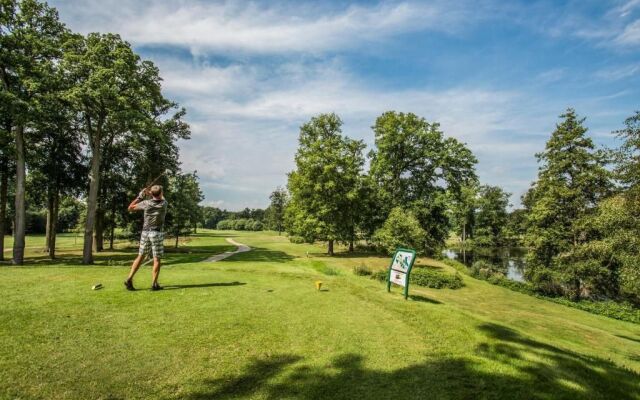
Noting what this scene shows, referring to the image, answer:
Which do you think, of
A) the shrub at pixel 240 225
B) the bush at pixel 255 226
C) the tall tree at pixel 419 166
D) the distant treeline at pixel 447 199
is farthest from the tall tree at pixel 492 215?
the shrub at pixel 240 225

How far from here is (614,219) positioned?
1736 cm

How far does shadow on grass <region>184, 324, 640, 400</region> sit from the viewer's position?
427cm

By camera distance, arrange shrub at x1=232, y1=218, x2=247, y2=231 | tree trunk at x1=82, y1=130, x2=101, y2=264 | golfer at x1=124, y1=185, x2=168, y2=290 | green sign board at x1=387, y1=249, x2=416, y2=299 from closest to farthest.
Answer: golfer at x1=124, y1=185, x2=168, y2=290
green sign board at x1=387, y1=249, x2=416, y2=299
tree trunk at x1=82, y1=130, x2=101, y2=264
shrub at x1=232, y1=218, x2=247, y2=231

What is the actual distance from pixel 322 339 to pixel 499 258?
211 feet

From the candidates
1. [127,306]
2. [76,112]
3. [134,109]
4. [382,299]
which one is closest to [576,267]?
[382,299]

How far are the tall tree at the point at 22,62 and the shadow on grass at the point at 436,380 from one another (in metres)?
22.3

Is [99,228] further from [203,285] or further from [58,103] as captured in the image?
[203,285]

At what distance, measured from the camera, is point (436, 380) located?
15.5 feet

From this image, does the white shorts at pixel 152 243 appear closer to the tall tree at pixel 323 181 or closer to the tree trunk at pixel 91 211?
the tree trunk at pixel 91 211

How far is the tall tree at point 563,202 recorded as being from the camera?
98.9 ft

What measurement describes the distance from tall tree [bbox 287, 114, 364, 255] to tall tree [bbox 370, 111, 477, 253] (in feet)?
19.5

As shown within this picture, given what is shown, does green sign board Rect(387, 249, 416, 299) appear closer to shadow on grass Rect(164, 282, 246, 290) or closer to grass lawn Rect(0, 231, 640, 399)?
grass lawn Rect(0, 231, 640, 399)

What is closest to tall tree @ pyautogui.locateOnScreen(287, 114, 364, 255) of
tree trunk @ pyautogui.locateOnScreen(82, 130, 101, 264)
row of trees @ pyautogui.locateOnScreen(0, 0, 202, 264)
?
row of trees @ pyautogui.locateOnScreen(0, 0, 202, 264)

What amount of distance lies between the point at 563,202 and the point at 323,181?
22491mm
